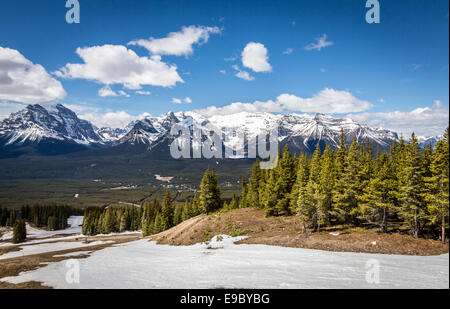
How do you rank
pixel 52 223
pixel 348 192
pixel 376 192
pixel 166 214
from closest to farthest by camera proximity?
1. pixel 376 192
2. pixel 348 192
3. pixel 166 214
4. pixel 52 223

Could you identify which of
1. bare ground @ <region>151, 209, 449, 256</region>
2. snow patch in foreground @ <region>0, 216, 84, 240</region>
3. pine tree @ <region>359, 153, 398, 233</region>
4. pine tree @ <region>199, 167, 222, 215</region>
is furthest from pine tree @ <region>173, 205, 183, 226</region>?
snow patch in foreground @ <region>0, 216, 84, 240</region>

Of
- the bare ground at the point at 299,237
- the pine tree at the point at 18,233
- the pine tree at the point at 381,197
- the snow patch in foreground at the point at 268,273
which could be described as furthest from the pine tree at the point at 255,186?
the pine tree at the point at 18,233

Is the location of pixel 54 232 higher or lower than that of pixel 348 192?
lower

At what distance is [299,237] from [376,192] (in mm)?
10875

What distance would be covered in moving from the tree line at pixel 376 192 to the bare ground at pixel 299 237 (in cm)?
196

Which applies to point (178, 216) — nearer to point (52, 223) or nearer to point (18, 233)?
point (18, 233)

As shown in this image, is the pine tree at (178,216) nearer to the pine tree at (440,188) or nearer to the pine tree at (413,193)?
the pine tree at (413,193)

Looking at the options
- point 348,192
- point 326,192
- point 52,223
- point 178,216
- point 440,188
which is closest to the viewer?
point 440,188

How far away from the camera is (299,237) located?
30.8 metres

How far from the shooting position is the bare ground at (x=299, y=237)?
80.0 ft

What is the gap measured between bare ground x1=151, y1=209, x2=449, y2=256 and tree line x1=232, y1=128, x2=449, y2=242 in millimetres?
1959

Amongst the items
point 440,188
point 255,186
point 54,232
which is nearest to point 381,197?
point 440,188
